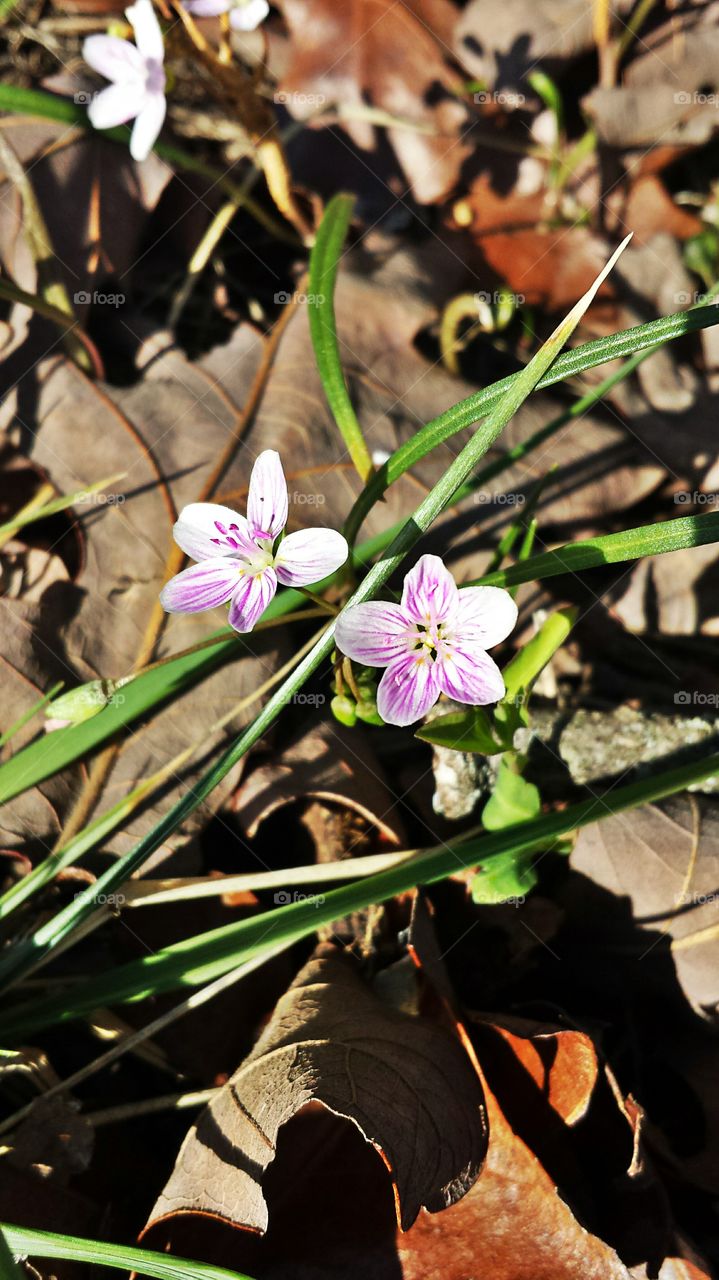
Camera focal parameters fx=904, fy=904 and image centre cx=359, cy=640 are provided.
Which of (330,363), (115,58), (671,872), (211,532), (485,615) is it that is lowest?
(671,872)

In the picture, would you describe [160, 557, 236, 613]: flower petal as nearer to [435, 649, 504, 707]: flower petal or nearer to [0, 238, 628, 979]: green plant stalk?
[0, 238, 628, 979]: green plant stalk

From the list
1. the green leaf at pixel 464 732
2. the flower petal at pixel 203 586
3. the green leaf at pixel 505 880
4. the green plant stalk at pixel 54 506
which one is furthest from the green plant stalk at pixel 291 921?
the green plant stalk at pixel 54 506

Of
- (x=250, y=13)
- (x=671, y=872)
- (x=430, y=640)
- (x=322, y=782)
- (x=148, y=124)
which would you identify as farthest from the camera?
(x=250, y=13)

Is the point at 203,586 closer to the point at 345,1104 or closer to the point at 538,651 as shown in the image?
the point at 538,651

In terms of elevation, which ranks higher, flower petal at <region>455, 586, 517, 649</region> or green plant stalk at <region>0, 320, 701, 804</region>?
flower petal at <region>455, 586, 517, 649</region>

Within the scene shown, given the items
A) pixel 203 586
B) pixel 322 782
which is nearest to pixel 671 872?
pixel 322 782

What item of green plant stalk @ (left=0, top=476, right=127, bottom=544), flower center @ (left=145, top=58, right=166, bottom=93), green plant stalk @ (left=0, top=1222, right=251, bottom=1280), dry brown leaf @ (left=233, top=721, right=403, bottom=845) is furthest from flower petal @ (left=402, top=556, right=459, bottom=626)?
flower center @ (left=145, top=58, right=166, bottom=93)

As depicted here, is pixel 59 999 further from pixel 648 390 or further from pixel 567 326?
pixel 648 390

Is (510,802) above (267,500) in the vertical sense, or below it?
below
